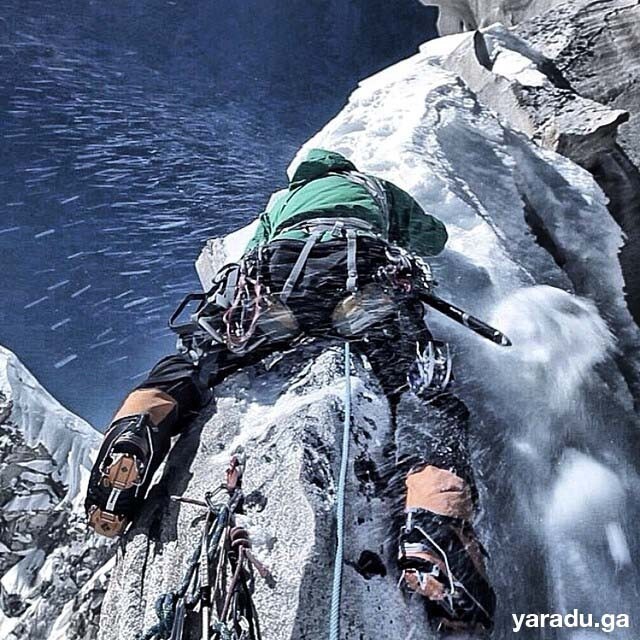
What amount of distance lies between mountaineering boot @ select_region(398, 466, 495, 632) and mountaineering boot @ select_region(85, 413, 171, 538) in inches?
14.3

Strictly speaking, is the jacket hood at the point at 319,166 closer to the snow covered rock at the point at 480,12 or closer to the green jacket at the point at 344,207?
the green jacket at the point at 344,207

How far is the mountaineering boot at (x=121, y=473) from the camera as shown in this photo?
1.03 m

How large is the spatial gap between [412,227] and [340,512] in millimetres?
762

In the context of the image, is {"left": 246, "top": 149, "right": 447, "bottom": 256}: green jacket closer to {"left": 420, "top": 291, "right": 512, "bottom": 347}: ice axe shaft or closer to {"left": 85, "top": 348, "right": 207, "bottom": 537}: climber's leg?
{"left": 420, "top": 291, "right": 512, "bottom": 347}: ice axe shaft

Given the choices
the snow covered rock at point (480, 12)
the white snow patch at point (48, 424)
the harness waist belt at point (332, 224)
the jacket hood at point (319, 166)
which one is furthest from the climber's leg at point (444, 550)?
the snow covered rock at point (480, 12)

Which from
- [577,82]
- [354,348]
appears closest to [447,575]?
[354,348]

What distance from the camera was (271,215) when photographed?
61.2 inches

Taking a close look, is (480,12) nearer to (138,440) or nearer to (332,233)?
(332,233)

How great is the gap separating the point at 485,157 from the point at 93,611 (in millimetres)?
1427

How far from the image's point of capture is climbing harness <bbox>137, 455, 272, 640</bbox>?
0.88m

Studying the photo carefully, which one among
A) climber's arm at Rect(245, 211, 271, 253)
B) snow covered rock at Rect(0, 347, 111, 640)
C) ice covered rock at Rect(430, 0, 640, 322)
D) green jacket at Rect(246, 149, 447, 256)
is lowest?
snow covered rock at Rect(0, 347, 111, 640)

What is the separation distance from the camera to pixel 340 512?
3.05 ft

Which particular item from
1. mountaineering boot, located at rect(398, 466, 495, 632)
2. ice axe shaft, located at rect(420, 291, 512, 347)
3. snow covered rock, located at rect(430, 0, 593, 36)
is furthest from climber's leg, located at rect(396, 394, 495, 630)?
snow covered rock, located at rect(430, 0, 593, 36)

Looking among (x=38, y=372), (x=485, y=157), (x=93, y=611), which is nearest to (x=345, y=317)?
(x=93, y=611)
